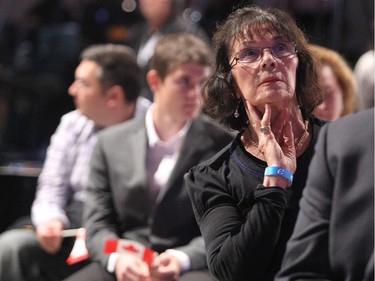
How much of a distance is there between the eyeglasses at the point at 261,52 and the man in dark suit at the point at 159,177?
406mm

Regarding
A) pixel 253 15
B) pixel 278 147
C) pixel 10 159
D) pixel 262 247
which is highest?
pixel 253 15

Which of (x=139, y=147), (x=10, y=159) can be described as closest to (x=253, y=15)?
(x=139, y=147)

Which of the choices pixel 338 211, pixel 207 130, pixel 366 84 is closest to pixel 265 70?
pixel 338 211

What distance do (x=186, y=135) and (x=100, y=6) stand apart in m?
3.19

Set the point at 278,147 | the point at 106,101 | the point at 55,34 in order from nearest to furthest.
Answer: the point at 278,147
the point at 106,101
the point at 55,34

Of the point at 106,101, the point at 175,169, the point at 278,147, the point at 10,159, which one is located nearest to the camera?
the point at 278,147

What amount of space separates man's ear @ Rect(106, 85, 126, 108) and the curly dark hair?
137cm

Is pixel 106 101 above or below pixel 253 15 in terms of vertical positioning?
below

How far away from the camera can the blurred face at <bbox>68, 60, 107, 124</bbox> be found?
99.5 inches

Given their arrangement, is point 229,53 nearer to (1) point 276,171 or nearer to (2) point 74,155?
(1) point 276,171

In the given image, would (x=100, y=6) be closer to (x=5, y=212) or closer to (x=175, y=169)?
(x=5, y=212)

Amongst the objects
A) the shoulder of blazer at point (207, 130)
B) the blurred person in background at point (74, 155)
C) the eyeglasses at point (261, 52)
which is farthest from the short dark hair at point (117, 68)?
the eyeglasses at point (261, 52)

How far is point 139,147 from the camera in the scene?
69.7 inches

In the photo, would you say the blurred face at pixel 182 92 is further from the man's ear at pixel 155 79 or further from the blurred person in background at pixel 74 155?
the blurred person in background at pixel 74 155
